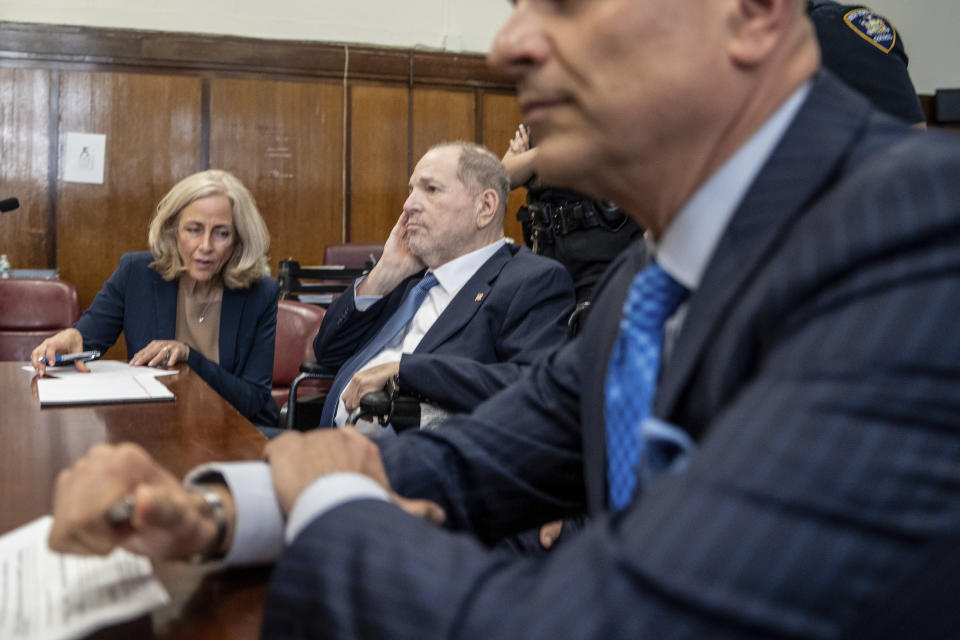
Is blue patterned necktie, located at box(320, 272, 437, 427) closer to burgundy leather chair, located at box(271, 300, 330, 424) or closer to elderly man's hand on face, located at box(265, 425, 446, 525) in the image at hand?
burgundy leather chair, located at box(271, 300, 330, 424)

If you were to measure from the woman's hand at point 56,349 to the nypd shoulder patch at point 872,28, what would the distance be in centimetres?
204

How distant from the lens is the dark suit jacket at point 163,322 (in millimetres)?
2684

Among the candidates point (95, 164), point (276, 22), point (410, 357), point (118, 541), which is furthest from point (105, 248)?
point (118, 541)

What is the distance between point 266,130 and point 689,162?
20.0 ft

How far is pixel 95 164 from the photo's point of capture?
5.99 meters

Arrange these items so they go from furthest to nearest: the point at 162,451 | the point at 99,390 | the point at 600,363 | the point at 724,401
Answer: the point at 99,390, the point at 162,451, the point at 600,363, the point at 724,401

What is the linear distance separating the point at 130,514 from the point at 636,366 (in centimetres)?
45

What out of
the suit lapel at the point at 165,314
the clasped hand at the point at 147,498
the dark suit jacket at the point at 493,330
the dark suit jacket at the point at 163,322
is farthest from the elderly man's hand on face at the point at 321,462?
the suit lapel at the point at 165,314

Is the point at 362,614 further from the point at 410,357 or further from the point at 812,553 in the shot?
the point at 410,357

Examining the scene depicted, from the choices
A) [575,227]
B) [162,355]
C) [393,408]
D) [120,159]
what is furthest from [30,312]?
[120,159]

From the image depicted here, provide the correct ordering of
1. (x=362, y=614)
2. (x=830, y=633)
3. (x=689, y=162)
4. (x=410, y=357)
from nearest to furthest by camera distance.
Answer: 1. (x=830, y=633)
2. (x=362, y=614)
3. (x=689, y=162)
4. (x=410, y=357)

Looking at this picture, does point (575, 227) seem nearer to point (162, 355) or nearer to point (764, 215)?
point (162, 355)

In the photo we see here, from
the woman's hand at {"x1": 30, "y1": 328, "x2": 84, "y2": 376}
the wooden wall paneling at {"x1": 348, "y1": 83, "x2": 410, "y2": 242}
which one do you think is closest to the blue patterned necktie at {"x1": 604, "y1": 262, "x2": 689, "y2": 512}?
the woman's hand at {"x1": 30, "y1": 328, "x2": 84, "y2": 376}

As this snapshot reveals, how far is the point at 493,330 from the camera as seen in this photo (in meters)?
2.33
